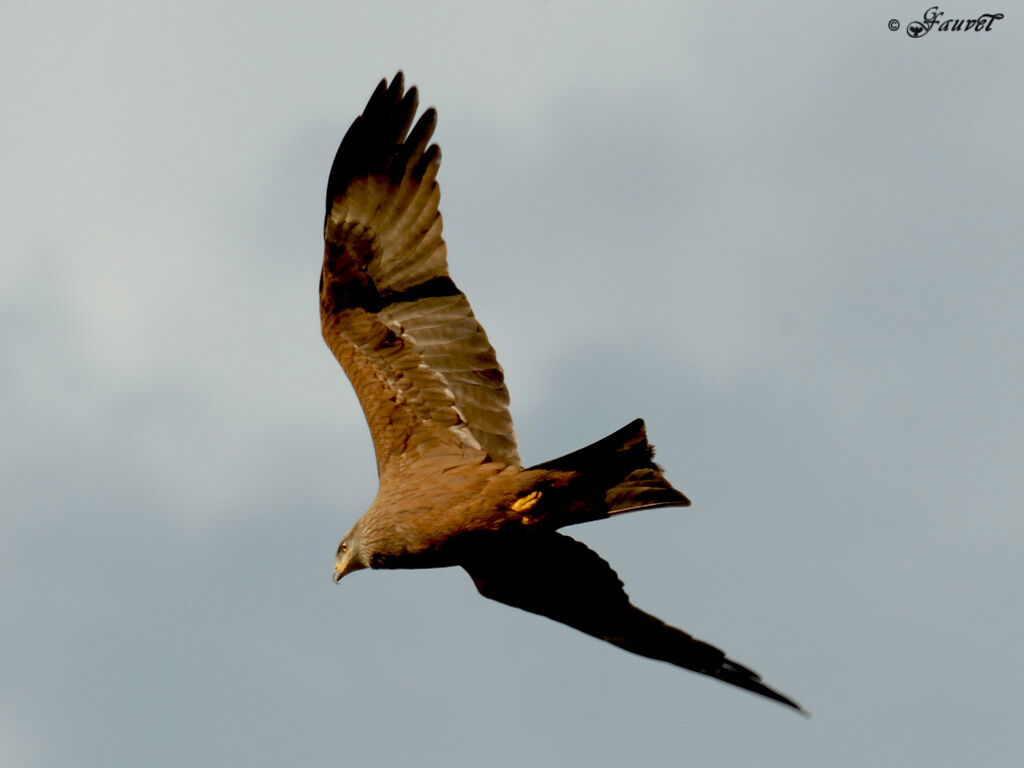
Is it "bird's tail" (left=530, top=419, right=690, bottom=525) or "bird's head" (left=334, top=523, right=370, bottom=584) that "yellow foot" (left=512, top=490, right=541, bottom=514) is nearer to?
"bird's tail" (left=530, top=419, right=690, bottom=525)

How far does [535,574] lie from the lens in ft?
29.1

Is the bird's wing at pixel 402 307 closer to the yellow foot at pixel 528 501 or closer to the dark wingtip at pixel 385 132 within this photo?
the dark wingtip at pixel 385 132

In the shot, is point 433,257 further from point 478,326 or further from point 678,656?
point 678,656

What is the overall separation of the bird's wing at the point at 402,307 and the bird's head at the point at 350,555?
0.47m

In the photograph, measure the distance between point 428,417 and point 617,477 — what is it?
4.74 ft

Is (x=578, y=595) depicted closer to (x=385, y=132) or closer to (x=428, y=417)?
(x=428, y=417)

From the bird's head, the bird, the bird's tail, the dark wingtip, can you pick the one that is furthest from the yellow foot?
the dark wingtip

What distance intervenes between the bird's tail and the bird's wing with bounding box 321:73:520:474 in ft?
2.36

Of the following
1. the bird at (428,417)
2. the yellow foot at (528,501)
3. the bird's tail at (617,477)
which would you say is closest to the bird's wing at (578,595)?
the bird at (428,417)

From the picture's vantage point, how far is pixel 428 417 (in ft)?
28.8

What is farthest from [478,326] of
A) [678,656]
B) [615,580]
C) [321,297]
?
[678,656]

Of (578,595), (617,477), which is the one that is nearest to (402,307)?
(617,477)

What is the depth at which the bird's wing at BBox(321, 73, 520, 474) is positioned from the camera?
8742 millimetres

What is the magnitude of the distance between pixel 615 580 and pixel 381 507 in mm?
1597
